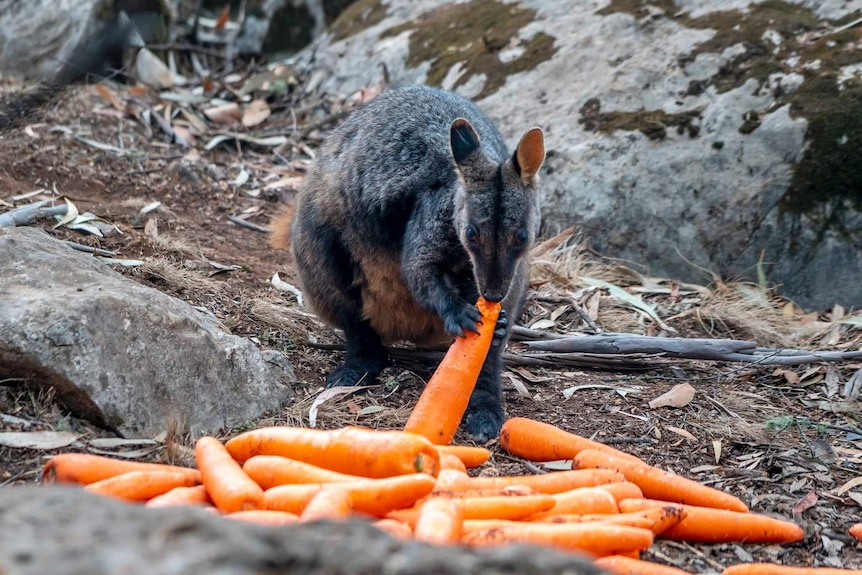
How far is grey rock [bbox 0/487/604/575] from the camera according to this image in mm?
1521

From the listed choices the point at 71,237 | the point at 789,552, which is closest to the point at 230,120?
the point at 71,237

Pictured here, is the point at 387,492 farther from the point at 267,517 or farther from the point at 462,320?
the point at 462,320

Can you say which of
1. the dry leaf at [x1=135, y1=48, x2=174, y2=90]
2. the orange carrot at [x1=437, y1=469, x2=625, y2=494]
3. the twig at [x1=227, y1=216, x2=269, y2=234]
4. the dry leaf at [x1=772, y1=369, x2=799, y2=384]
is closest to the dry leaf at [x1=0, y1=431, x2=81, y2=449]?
the orange carrot at [x1=437, y1=469, x2=625, y2=494]

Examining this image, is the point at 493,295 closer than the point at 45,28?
Yes

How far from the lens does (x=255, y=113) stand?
937cm

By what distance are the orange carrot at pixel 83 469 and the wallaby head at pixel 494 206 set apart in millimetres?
1678

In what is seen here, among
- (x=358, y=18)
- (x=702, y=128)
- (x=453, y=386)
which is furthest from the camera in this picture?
(x=358, y=18)

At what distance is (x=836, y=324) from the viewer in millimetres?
5926

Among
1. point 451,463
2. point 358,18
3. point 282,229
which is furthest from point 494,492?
point 358,18

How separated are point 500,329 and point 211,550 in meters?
3.18

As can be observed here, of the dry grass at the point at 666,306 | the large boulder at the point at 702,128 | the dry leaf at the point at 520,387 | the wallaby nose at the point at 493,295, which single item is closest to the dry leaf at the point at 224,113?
the large boulder at the point at 702,128

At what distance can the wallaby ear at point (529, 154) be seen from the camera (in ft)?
14.4

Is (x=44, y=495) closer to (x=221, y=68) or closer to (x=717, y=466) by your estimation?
(x=717, y=466)

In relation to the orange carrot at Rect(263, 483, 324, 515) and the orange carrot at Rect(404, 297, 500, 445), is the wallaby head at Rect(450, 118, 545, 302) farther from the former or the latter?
→ the orange carrot at Rect(263, 483, 324, 515)
